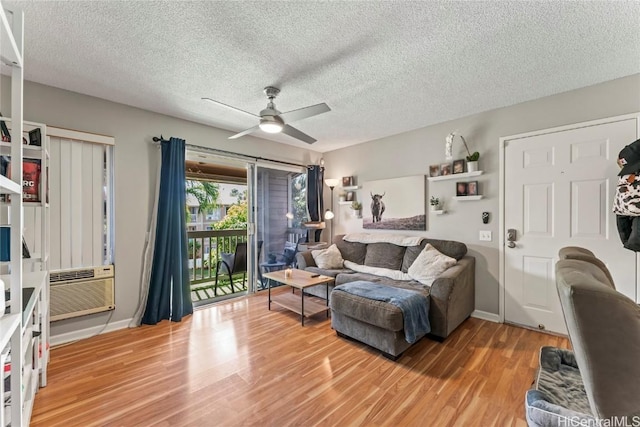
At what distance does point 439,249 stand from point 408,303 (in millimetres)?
1302

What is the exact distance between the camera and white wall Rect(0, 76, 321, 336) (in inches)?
102

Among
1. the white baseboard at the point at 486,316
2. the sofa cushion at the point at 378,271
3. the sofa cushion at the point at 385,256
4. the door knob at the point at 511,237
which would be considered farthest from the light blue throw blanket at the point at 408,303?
the door knob at the point at 511,237

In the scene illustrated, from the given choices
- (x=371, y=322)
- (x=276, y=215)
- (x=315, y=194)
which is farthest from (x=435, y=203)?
(x=276, y=215)

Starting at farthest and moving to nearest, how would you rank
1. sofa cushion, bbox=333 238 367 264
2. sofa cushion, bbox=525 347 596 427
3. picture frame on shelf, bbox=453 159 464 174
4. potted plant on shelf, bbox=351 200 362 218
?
potted plant on shelf, bbox=351 200 362 218, sofa cushion, bbox=333 238 367 264, picture frame on shelf, bbox=453 159 464 174, sofa cushion, bbox=525 347 596 427

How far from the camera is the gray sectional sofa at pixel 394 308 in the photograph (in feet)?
7.59

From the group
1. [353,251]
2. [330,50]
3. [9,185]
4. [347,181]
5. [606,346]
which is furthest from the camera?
[347,181]

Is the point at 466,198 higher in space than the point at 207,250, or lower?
higher

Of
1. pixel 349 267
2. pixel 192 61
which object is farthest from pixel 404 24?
pixel 349 267

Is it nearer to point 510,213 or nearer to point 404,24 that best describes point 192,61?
point 404,24

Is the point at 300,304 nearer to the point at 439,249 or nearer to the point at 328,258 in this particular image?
the point at 328,258

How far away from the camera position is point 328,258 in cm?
400

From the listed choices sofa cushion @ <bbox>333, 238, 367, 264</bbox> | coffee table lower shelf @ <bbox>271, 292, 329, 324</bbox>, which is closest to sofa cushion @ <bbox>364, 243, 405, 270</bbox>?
sofa cushion @ <bbox>333, 238, 367, 264</bbox>

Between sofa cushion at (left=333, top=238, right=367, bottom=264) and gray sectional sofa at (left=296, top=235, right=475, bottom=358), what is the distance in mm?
289

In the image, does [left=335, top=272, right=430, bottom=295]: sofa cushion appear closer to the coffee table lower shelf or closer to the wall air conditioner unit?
the coffee table lower shelf
